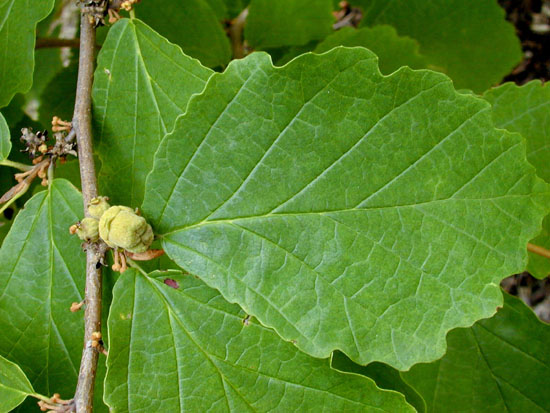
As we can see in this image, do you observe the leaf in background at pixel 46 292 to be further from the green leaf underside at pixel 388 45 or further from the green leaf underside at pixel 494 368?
the green leaf underside at pixel 388 45

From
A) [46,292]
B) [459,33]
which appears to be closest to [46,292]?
[46,292]

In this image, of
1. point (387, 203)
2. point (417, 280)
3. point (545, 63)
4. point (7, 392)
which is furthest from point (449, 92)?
point (545, 63)

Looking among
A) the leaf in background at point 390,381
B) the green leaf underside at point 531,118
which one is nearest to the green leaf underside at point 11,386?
the leaf in background at point 390,381

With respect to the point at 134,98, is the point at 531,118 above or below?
below

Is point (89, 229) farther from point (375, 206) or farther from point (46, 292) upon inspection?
point (375, 206)

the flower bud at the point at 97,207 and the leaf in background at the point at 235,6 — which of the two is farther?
the leaf in background at the point at 235,6

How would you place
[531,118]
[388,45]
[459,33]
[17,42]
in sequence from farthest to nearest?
[459,33] → [388,45] → [531,118] → [17,42]

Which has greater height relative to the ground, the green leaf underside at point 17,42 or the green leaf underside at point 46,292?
the green leaf underside at point 17,42

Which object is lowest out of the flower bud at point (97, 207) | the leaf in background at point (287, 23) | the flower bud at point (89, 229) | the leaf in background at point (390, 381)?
the leaf in background at point (390, 381)
